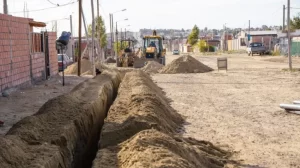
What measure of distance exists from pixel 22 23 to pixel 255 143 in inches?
530

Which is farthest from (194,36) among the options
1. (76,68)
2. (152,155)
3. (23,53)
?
(152,155)

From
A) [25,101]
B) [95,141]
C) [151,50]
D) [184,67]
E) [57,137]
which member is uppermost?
[151,50]

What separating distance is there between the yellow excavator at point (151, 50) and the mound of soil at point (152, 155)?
27.1 meters

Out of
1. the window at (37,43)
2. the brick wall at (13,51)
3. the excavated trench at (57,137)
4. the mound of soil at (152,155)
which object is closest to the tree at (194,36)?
the window at (37,43)

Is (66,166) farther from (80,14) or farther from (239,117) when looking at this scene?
(80,14)

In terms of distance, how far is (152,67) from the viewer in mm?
33250

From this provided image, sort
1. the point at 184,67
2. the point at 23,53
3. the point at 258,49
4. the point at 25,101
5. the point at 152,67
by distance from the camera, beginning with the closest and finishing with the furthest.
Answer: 1. the point at 25,101
2. the point at 23,53
3. the point at 152,67
4. the point at 184,67
5. the point at 258,49

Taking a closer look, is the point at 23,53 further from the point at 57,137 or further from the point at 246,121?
the point at 57,137

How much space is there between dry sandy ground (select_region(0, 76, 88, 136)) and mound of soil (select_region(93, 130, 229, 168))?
4256mm

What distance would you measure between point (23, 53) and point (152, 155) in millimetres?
15021

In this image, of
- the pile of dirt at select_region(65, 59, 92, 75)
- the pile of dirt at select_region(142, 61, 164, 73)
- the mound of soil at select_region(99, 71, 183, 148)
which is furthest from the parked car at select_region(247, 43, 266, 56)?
the mound of soil at select_region(99, 71, 183, 148)

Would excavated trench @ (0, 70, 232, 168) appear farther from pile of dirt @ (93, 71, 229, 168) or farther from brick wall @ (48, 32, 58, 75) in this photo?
brick wall @ (48, 32, 58, 75)

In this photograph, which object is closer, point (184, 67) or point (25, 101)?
point (25, 101)

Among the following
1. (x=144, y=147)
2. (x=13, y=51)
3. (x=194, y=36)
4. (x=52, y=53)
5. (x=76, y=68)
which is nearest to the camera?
(x=144, y=147)
